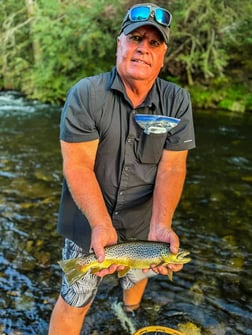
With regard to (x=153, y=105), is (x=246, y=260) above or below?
below

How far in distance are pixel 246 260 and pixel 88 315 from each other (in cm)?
228

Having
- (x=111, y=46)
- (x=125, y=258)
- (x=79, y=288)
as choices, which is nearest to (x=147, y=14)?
(x=125, y=258)

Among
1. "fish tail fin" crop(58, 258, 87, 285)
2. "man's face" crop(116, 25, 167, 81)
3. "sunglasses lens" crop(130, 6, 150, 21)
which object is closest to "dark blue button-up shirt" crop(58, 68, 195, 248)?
"man's face" crop(116, 25, 167, 81)

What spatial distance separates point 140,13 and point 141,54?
11.3 inches

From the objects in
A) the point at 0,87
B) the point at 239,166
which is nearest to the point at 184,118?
the point at 239,166

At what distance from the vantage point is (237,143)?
36.3 feet

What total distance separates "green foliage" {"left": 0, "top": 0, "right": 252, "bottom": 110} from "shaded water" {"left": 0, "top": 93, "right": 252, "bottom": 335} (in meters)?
7.43

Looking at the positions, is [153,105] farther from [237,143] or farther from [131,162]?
[237,143]

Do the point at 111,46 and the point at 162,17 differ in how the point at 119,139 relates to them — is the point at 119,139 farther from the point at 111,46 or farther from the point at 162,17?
the point at 111,46

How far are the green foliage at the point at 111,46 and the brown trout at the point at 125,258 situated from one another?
47.5 feet

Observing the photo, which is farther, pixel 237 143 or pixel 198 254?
pixel 237 143

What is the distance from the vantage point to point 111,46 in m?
18.3

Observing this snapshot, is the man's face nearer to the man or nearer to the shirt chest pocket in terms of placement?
the man

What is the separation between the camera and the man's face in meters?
2.65
